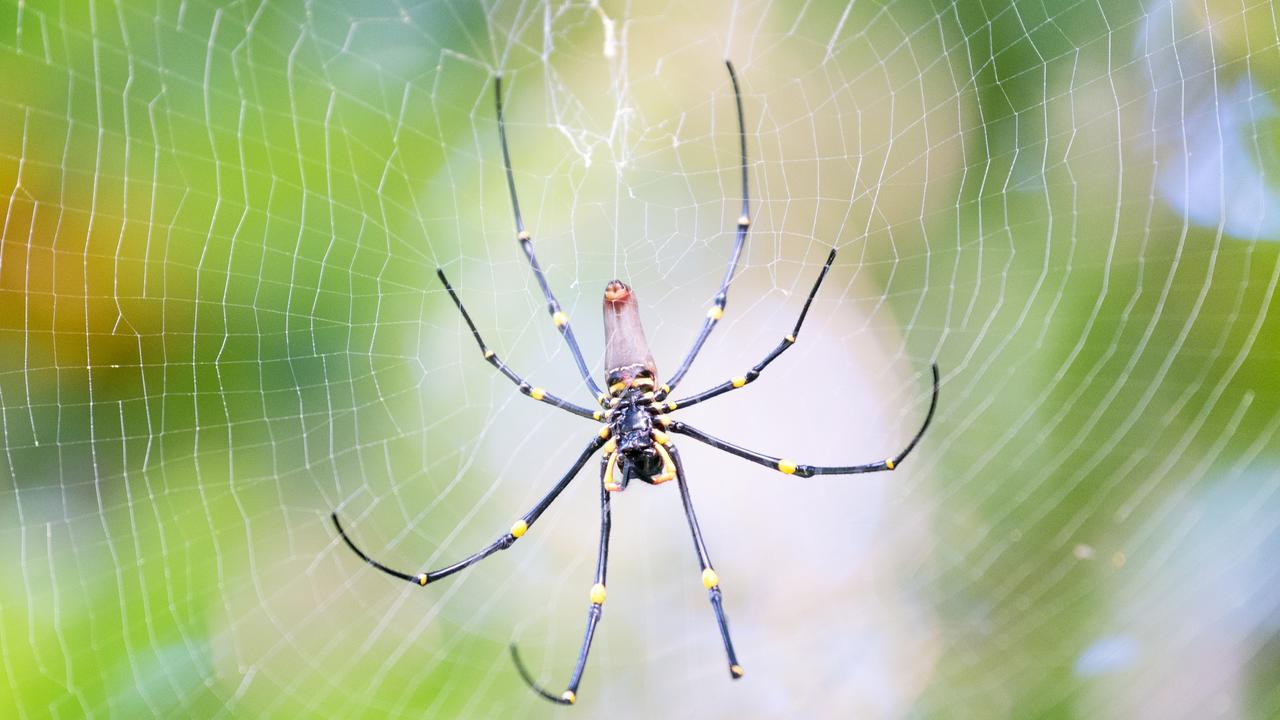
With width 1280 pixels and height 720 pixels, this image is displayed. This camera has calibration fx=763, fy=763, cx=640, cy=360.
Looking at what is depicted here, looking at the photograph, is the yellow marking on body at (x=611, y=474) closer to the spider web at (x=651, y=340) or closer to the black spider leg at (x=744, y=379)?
the black spider leg at (x=744, y=379)

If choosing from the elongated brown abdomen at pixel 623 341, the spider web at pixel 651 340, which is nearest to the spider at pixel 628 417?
the elongated brown abdomen at pixel 623 341

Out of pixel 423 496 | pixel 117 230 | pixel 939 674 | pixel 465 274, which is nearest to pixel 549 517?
pixel 423 496

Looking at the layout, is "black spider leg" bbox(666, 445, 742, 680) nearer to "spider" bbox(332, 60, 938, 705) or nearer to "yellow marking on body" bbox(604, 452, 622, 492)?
"spider" bbox(332, 60, 938, 705)

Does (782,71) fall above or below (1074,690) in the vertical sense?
above

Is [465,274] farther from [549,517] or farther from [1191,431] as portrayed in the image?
[1191,431]

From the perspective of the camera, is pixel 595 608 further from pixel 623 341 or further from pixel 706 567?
pixel 623 341

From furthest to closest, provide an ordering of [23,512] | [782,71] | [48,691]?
[782,71] < [23,512] < [48,691]
